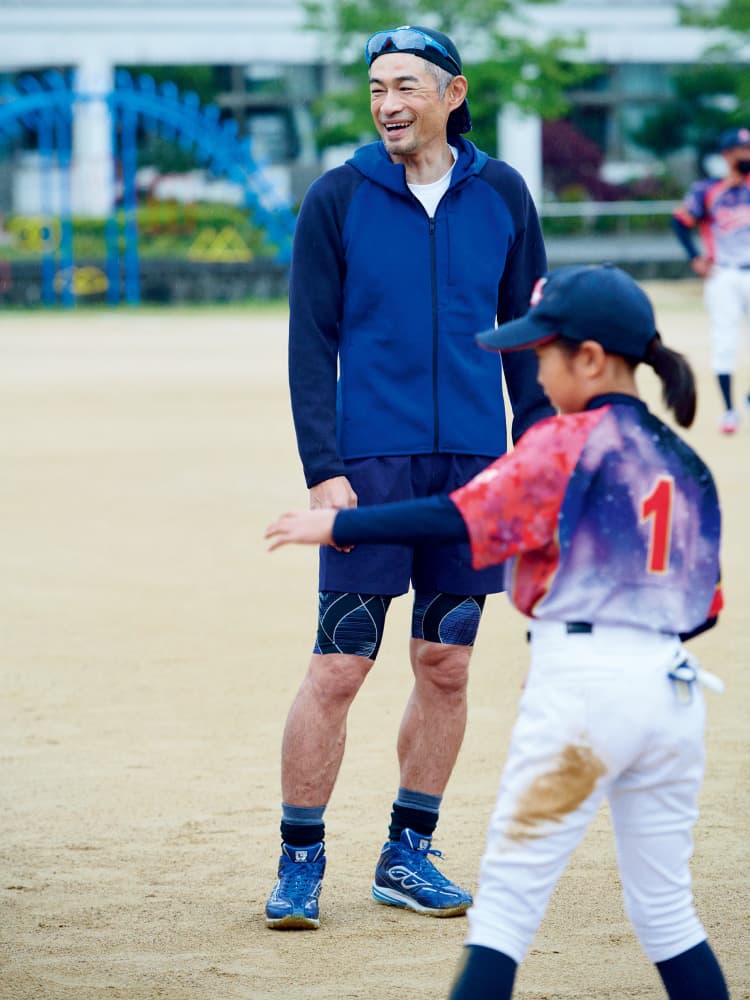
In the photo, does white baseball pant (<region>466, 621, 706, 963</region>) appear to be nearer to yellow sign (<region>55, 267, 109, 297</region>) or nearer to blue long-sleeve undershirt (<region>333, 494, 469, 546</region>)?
blue long-sleeve undershirt (<region>333, 494, 469, 546</region>)

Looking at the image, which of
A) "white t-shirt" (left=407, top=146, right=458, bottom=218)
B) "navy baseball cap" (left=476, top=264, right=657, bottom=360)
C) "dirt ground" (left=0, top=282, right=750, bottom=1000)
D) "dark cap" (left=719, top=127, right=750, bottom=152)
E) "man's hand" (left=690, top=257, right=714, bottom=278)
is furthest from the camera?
"man's hand" (left=690, top=257, right=714, bottom=278)

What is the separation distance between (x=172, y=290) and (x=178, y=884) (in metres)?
30.6

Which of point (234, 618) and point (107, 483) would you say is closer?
point (234, 618)

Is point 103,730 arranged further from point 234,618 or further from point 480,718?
point 234,618

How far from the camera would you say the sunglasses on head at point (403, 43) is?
4.28m

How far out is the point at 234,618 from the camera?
25.8ft

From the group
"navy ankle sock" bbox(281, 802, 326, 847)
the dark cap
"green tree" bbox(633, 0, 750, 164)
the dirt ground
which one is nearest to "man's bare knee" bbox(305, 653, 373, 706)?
"navy ankle sock" bbox(281, 802, 326, 847)

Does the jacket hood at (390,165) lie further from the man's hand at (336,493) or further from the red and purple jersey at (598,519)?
the red and purple jersey at (598,519)

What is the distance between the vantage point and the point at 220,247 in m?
36.7

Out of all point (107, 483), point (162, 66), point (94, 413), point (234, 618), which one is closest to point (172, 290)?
point (162, 66)

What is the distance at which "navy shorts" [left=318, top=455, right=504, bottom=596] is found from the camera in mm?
4238

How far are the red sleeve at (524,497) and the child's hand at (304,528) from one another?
248mm

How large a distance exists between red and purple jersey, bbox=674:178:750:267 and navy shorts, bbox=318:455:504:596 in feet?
36.6

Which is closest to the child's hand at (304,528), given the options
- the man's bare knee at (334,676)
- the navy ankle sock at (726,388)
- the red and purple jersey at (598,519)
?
the red and purple jersey at (598,519)
